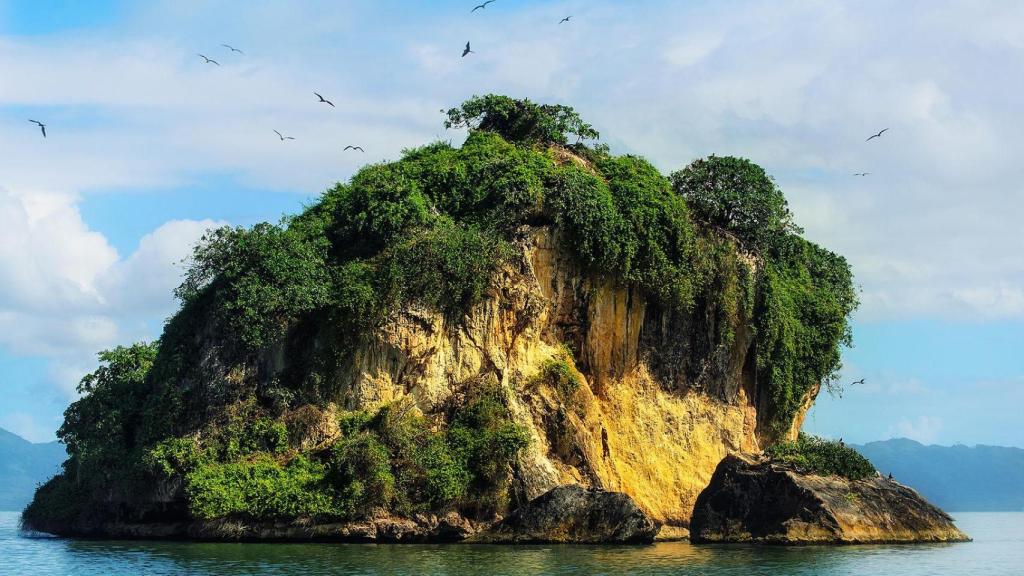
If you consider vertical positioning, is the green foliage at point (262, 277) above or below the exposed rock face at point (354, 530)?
above

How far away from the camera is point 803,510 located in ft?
108

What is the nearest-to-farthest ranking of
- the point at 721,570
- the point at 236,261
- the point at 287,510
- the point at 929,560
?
the point at 721,570, the point at 929,560, the point at 287,510, the point at 236,261

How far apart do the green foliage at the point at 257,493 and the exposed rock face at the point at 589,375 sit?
127 inches

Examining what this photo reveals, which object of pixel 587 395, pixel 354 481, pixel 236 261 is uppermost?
pixel 236 261

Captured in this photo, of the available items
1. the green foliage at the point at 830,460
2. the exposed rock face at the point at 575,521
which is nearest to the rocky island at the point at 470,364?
the exposed rock face at the point at 575,521

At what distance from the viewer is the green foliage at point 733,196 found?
43656 mm

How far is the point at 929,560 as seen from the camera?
2956 cm

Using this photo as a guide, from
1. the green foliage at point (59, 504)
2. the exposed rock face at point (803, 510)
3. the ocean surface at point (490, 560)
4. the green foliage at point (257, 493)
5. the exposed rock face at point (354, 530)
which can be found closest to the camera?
the ocean surface at point (490, 560)

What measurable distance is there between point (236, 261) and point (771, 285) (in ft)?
62.5

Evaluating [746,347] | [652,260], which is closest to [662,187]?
[652,260]

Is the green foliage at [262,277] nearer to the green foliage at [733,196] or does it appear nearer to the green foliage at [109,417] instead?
the green foliage at [109,417]

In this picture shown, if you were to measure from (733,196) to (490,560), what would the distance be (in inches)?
806

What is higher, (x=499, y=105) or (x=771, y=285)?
(x=499, y=105)

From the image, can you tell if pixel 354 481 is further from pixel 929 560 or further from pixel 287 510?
pixel 929 560
